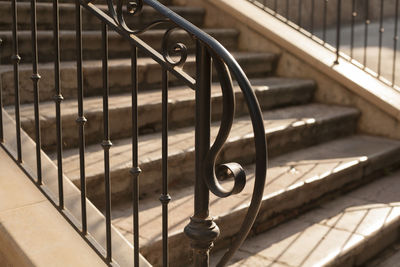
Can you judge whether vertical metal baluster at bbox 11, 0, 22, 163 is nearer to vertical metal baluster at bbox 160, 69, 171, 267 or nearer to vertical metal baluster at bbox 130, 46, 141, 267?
vertical metal baluster at bbox 130, 46, 141, 267

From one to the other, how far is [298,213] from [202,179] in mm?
1449

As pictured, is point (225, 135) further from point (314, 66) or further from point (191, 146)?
point (314, 66)

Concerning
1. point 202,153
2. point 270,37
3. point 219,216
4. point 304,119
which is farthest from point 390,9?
point 202,153

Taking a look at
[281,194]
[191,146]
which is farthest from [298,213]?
[191,146]

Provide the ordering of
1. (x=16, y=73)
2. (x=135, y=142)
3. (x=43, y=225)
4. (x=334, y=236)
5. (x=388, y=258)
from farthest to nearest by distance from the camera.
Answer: (x=388, y=258) → (x=334, y=236) → (x=16, y=73) → (x=43, y=225) → (x=135, y=142)

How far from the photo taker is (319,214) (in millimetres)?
2756

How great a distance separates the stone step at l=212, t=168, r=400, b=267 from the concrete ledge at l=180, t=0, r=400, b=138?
0.86 m

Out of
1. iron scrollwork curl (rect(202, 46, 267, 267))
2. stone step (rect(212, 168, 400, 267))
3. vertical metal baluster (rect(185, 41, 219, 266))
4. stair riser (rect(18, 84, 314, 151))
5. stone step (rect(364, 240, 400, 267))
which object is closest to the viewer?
iron scrollwork curl (rect(202, 46, 267, 267))

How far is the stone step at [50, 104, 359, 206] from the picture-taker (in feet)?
7.47

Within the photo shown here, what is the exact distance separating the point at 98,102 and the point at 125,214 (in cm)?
78

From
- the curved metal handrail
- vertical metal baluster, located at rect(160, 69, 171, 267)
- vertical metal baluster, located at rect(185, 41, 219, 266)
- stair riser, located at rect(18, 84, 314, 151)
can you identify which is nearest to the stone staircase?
stair riser, located at rect(18, 84, 314, 151)

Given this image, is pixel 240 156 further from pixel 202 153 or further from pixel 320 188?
pixel 202 153

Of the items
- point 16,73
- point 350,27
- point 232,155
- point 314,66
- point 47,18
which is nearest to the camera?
point 16,73

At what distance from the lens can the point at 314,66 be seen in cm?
403
